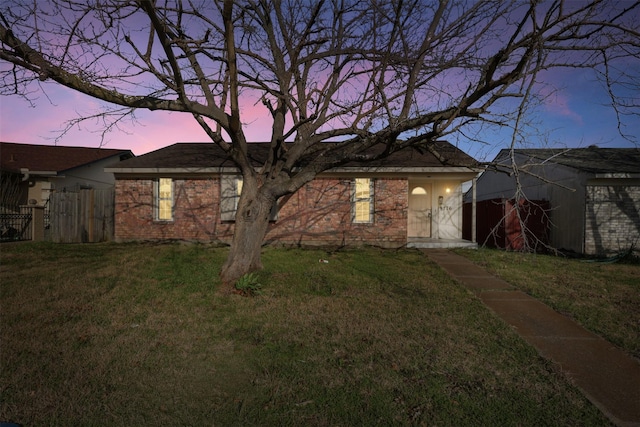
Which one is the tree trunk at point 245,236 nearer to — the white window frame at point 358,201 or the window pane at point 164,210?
the white window frame at point 358,201

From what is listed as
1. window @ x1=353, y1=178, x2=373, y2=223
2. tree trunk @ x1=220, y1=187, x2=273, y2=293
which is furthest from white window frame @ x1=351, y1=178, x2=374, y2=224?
tree trunk @ x1=220, y1=187, x2=273, y2=293

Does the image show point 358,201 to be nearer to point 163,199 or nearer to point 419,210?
point 419,210

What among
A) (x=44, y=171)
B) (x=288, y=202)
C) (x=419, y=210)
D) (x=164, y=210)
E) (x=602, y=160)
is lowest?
(x=164, y=210)

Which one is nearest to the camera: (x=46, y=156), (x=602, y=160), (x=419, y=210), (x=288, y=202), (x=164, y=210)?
(x=288, y=202)

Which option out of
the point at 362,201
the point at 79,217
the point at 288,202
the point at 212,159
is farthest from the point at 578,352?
the point at 79,217

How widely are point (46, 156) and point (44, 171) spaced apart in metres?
3.90

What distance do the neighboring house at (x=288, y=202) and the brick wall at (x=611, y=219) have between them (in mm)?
3938

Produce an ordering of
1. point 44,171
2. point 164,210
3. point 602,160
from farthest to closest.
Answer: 1. point 44,171
2. point 602,160
3. point 164,210

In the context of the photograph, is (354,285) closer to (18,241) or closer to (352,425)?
(352,425)

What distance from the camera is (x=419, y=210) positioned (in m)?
14.4

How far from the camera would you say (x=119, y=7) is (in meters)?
4.97

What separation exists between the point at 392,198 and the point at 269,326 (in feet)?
28.3

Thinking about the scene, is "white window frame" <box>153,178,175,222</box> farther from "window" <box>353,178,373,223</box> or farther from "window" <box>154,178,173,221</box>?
"window" <box>353,178,373,223</box>

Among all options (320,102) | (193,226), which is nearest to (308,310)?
(320,102)
